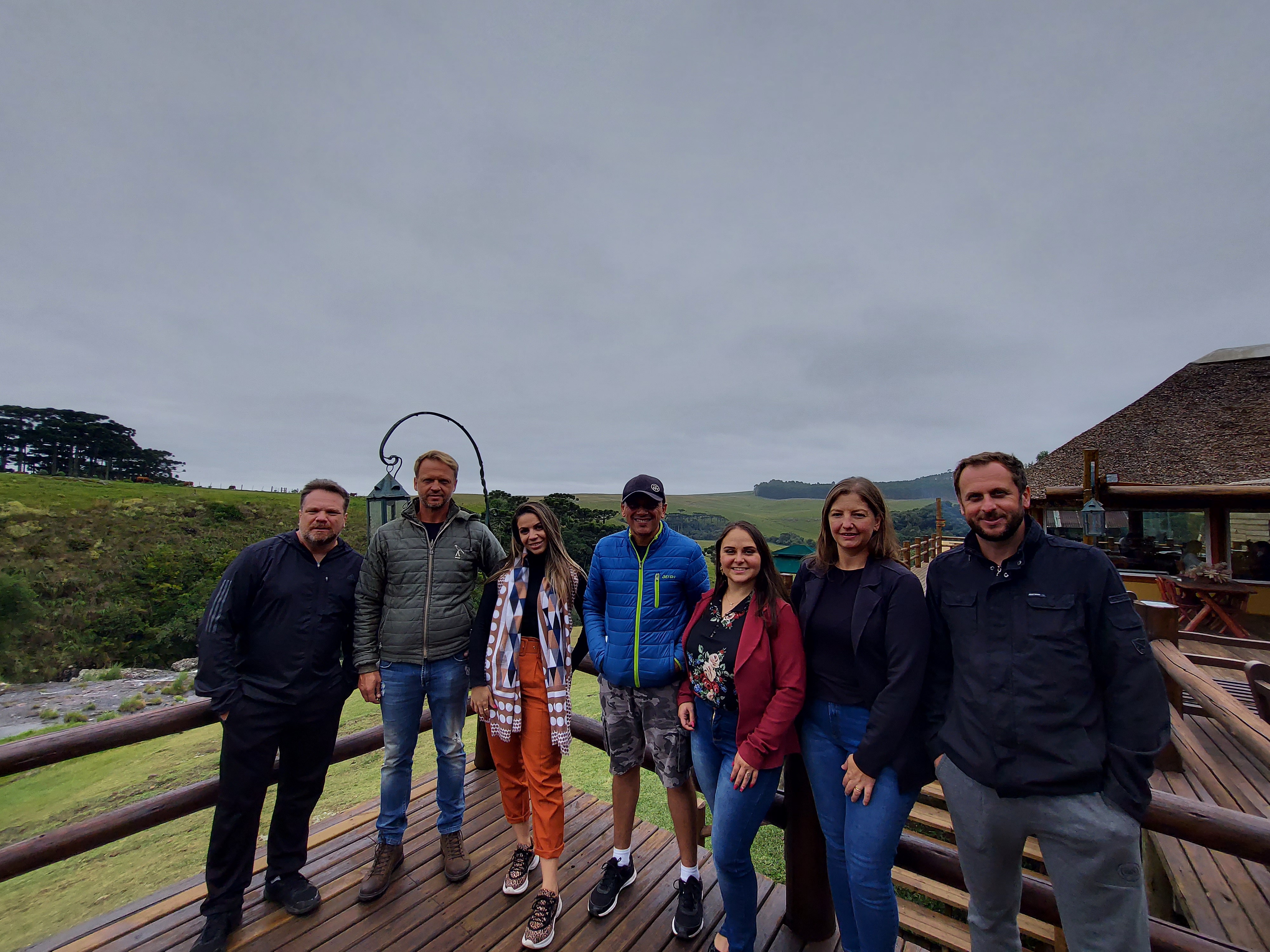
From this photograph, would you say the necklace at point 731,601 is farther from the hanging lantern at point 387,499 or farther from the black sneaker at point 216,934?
the hanging lantern at point 387,499

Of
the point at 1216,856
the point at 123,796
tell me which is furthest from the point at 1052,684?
the point at 123,796

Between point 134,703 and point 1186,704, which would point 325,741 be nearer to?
point 1186,704

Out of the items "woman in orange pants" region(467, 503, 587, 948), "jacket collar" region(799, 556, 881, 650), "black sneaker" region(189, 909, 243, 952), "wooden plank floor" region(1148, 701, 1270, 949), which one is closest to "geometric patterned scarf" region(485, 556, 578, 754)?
"woman in orange pants" region(467, 503, 587, 948)

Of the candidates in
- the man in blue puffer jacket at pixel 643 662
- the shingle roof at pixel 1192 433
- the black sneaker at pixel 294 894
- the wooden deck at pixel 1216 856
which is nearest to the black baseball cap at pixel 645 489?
the man in blue puffer jacket at pixel 643 662

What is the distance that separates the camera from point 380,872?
2389mm

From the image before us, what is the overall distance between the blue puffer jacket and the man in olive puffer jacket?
0.69 meters

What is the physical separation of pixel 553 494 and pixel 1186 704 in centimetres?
2114

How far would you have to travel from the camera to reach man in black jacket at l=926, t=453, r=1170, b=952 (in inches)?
54.7

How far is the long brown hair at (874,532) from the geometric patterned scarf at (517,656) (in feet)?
4.02

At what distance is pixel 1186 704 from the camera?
501 centimetres

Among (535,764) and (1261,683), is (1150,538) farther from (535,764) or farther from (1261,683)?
(535,764)

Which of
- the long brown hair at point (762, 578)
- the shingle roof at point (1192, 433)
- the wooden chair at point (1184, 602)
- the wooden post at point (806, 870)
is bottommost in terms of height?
the wooden chair at point (1184, 602)

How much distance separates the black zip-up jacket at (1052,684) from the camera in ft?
4.54

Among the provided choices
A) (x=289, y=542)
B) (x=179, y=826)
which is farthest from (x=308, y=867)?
(x=179, y=826)
